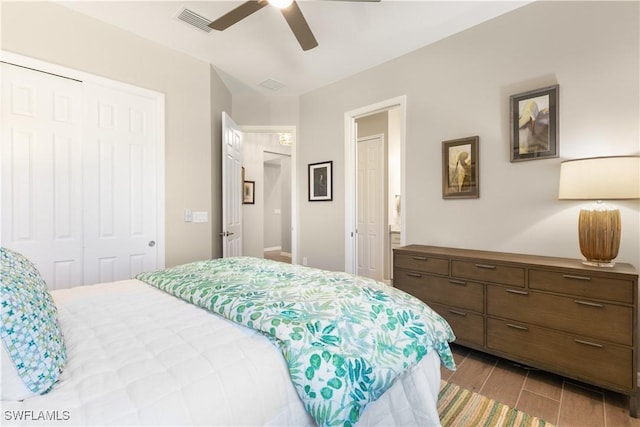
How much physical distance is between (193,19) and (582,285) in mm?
3368

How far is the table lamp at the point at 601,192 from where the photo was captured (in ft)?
5.51

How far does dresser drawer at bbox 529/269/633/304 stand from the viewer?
1656 millimetres

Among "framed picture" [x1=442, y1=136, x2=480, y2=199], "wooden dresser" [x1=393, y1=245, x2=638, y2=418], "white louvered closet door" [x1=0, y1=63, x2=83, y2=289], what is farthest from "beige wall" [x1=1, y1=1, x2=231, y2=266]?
"framed picture" [x1=442, y1=136, x2=480, y2=199]

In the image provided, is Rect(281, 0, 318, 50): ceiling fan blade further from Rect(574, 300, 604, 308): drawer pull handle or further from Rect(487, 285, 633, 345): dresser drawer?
Rect(574, 300, 604, 308): drawer pull handle

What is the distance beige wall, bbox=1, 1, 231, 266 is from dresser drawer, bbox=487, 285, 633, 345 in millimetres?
2762

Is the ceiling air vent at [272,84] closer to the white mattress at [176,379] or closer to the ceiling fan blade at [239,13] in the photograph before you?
the ceiling fan blade at [239,13]

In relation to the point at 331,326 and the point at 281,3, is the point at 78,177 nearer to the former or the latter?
the point at 281,3

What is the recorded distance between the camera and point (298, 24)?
2014 millimetres

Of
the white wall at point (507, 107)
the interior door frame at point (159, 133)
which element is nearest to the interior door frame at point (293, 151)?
the white wall at point (507, 107)

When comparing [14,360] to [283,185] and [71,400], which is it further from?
[283,185]

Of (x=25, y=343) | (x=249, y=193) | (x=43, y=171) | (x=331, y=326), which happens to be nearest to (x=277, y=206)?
(x=249, y=193)

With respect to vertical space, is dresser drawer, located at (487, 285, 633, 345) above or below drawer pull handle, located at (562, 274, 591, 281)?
below

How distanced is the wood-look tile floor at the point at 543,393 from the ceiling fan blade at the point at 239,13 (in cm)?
271

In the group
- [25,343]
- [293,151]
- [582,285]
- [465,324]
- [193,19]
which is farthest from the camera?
[293,151]
